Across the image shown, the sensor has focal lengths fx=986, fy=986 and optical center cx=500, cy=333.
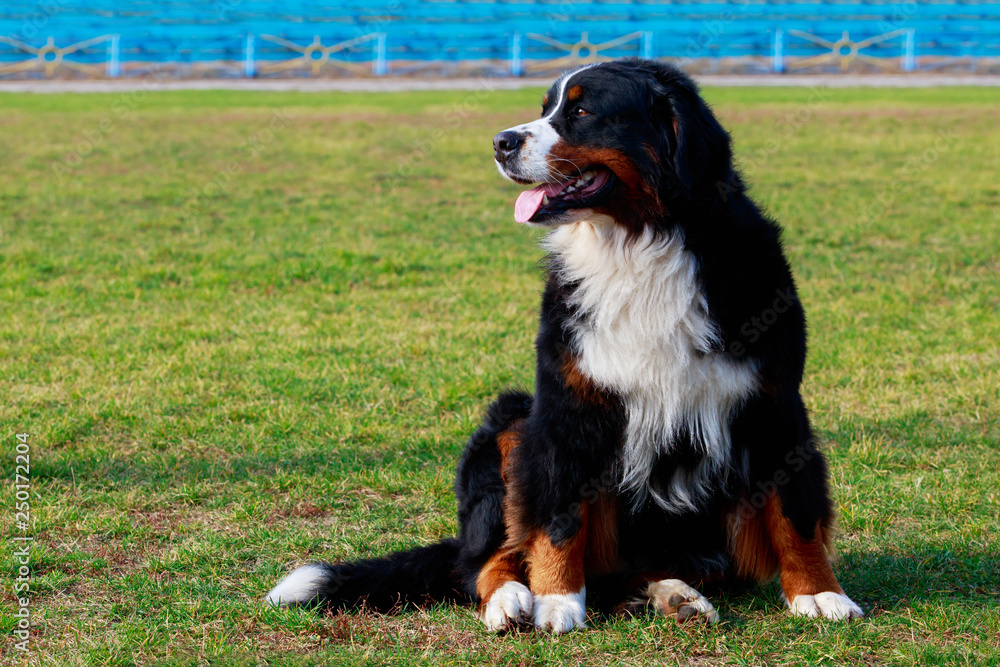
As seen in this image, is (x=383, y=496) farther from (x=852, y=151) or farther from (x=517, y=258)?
(x=852, y=151)

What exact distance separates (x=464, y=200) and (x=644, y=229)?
31.8ft

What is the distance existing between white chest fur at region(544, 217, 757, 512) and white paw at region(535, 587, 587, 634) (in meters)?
0.42

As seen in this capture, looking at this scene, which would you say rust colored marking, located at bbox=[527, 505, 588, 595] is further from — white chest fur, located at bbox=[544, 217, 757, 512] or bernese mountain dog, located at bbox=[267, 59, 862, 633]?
white chest fur, located at bbox=[544, 217, 757, 512]

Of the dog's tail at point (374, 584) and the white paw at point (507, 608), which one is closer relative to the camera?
the white paw at point (507, 608)

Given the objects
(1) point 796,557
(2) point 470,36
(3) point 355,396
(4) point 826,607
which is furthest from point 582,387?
(2) point 470,36

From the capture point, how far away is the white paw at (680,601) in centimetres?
311

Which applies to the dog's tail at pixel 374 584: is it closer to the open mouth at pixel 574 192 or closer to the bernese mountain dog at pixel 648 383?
the bernese mountain dog at pixel 648 383

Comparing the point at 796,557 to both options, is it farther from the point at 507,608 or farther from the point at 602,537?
the point at 507,608

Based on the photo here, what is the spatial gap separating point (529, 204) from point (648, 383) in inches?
27.9

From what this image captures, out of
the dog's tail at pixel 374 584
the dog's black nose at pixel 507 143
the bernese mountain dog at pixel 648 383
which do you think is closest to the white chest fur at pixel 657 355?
the bernese mountain dog at pixel 648 383

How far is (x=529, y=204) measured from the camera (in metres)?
3.24

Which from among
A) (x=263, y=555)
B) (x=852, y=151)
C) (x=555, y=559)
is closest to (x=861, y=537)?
(x=555, y=559)

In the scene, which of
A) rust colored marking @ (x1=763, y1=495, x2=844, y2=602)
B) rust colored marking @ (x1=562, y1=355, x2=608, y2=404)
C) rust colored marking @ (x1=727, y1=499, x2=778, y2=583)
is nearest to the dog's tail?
rust colored marking @ (x1=562, y1=355, x2=608, y2=404)

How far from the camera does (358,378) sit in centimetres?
606
